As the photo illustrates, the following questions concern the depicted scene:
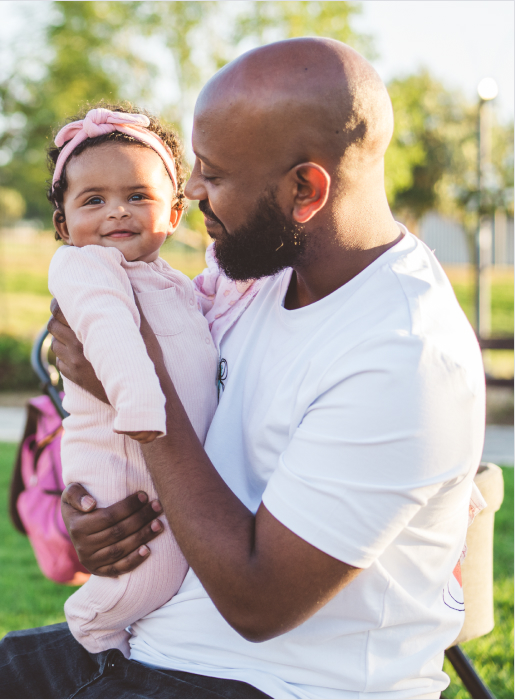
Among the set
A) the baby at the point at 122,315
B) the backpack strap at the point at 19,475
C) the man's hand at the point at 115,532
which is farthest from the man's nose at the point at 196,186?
the backpack strap at the point at 19,475

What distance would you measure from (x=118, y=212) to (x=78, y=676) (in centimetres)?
127

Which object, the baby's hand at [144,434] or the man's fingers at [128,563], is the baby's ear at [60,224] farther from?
the man's fingers at [128,563]

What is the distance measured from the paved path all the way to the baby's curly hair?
5156 millimetres

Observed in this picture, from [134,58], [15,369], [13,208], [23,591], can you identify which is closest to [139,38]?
[134,58]

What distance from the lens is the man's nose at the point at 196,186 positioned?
1.84m

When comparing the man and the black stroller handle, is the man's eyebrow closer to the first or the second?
the man

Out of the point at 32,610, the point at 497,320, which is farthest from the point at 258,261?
the point at 497,320

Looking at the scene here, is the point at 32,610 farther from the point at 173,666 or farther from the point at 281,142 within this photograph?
the point at 281,142

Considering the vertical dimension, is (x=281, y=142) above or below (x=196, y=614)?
above

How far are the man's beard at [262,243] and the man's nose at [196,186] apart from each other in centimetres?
5

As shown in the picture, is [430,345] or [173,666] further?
[173,666]

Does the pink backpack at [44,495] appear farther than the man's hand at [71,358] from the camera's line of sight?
Yes

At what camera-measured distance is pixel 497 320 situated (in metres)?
15.6

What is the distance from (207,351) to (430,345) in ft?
2.60
